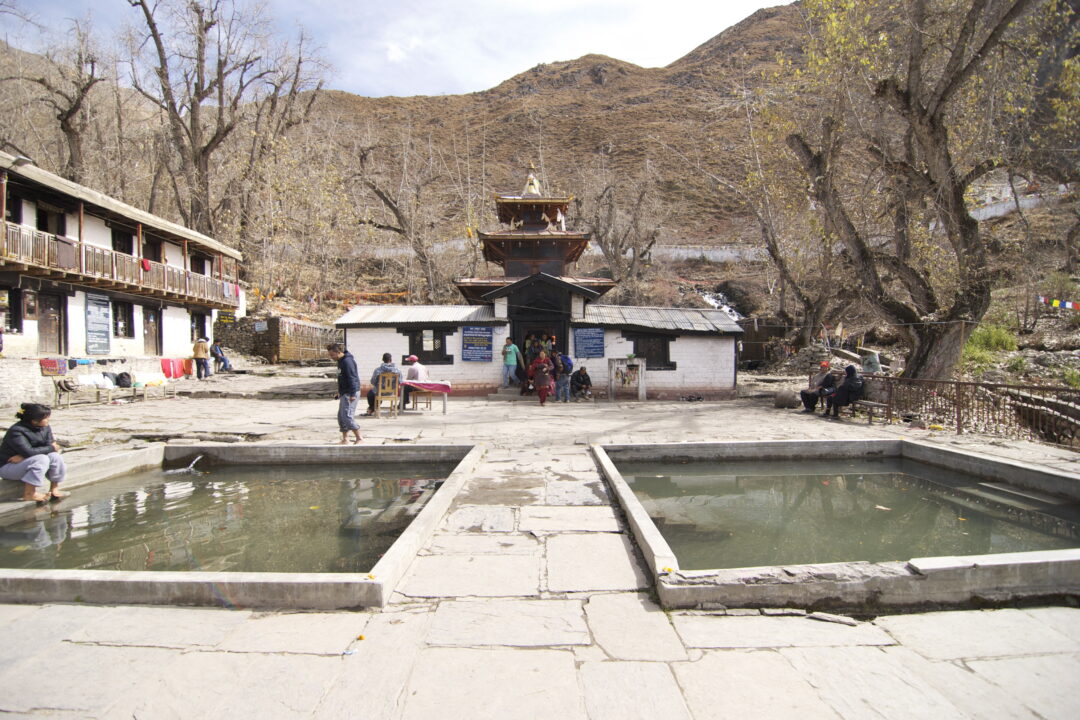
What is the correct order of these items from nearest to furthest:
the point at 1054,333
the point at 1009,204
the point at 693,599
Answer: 1. the point at 693,599
2. the point at 1054,333
3. the point at 1009,204

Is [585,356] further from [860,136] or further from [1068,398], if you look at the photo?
[1068,398]

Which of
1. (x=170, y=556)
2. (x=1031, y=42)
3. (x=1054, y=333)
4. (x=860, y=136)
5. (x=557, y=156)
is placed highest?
(x=557, y=156)

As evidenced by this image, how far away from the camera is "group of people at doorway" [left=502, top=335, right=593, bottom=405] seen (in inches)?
596

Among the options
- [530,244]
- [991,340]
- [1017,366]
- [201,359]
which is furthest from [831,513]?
[201,359]

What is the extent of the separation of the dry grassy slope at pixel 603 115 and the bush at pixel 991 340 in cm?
3002

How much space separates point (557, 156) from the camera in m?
79.5

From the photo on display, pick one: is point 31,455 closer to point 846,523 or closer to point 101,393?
point 846,523

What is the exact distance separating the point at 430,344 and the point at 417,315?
40.4 inches

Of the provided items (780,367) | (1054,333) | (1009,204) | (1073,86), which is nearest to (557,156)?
(1009,204)

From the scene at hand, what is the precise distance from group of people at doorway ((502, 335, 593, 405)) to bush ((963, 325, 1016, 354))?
16.0 metres

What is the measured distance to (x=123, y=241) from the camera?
22000mm

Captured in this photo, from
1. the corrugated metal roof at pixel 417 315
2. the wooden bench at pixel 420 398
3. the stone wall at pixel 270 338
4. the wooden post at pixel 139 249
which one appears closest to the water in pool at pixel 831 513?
the wooden bench at pixel 420 398

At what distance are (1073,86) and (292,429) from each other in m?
18.1

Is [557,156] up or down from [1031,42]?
up
